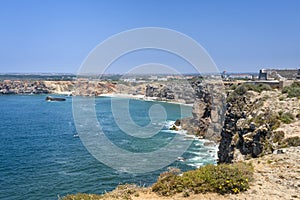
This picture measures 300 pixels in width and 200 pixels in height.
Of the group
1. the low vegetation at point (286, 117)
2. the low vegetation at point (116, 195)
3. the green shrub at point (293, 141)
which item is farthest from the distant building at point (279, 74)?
the low vegetation at point (116, 195)

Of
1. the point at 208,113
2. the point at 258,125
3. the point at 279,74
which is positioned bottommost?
the point at 208,113

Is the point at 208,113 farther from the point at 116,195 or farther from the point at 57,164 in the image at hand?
the point at 116,195

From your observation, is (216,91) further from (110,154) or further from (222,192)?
(222,192)

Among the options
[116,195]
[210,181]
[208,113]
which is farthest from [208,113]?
[116,195]

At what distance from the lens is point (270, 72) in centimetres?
4419

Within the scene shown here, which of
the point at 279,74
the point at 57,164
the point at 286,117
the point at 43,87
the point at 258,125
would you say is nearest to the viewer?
the point at 286,117

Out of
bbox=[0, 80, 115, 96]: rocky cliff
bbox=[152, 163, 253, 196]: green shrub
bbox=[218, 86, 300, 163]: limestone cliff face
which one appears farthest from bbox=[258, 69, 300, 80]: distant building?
bbox=[0, 80, 115, 96]: rocky cliff

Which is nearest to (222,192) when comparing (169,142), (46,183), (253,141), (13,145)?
(253,141)

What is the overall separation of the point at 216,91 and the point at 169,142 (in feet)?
42.7

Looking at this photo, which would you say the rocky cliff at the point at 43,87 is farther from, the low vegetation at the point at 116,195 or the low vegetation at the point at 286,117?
the low vegetation at the point at 116,195

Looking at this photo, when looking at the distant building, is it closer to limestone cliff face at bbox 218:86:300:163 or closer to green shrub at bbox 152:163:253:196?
limestone cliff face at bbox 218:86:300:163

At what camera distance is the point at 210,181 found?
30.4 ft

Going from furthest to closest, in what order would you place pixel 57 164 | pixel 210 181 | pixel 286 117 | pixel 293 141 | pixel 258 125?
pixel 57 164, pixel 258 125, pixel 286 117, pixel 293 141, pixel 210 181

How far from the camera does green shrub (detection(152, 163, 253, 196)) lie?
9062mm
